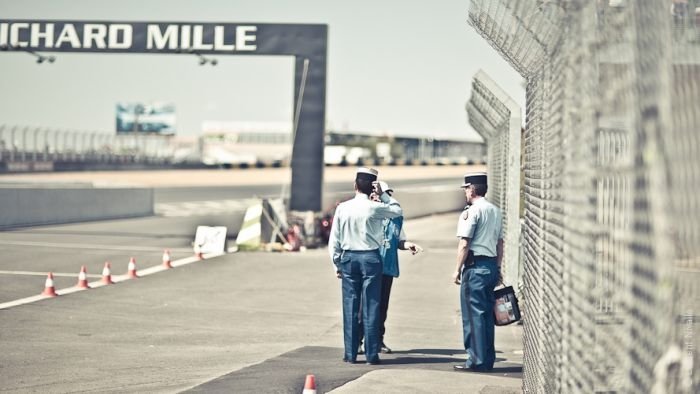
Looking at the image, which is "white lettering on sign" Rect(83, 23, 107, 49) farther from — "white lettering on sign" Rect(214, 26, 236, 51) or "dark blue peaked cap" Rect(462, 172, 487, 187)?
"dark blue peaked cap" Rect(462, 172, 487, 187)

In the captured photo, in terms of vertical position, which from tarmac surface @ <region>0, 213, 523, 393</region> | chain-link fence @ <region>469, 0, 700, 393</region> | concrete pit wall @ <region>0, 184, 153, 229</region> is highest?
chain-link fence @ <region>469, 0, 700, 393</region>

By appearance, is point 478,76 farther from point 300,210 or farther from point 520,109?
→ point 300,210

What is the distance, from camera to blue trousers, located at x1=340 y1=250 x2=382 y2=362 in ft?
31.6

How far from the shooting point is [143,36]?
24797mm

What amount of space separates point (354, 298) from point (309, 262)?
10.9 m

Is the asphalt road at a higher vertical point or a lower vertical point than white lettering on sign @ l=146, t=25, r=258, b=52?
lower

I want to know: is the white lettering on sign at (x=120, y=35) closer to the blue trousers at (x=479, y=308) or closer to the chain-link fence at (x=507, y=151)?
the chain-link fence at (x=507, y=151)

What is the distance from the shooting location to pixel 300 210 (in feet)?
82.5

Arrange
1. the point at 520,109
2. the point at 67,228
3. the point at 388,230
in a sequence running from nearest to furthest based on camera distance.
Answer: the point at 388,230
the point at 520,109
the point at 67,228

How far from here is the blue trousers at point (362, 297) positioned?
379 inches

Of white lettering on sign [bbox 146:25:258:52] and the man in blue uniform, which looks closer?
the man in blue uniform

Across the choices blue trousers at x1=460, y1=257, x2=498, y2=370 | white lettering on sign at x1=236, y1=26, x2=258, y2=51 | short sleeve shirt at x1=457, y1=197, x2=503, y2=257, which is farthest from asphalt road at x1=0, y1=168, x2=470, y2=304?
short sleeve shirt at x1=457, y1=197, x2=503, y2=257

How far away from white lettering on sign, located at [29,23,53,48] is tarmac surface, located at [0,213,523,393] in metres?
9.30

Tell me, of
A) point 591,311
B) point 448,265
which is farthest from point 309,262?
point 591,311
